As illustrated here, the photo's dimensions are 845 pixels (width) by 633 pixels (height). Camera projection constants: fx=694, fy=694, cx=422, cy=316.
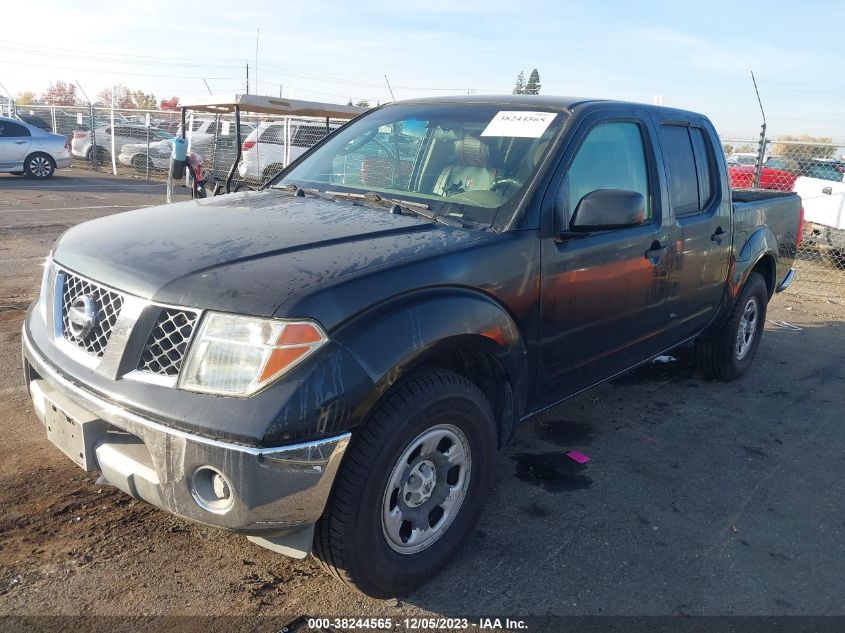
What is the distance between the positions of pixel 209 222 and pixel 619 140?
7.13 feet

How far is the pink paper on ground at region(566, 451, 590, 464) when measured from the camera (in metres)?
3.93

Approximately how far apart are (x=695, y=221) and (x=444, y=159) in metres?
1.75

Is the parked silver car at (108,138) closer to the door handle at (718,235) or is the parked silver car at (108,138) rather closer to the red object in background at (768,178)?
the red object in background at (768,178)

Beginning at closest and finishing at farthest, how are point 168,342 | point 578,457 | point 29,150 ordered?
point 168,342 < point 578,457 < point 29,150

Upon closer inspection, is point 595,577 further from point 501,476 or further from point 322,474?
point 322,474

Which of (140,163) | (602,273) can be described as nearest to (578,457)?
(602,273)

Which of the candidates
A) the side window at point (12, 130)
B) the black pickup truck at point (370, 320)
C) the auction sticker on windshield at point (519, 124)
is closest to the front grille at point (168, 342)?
the black pickup truck at point (370, 320)

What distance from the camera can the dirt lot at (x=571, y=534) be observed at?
2.65 metres

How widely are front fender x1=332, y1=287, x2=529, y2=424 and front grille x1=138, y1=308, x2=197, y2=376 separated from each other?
1.58 ft

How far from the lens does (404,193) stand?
3.39 m

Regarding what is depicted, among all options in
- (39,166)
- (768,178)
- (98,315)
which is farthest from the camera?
(39,166)

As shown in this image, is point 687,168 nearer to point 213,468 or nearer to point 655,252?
point 655,252

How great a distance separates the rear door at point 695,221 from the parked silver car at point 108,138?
19410 mm

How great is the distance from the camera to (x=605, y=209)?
3061mm
